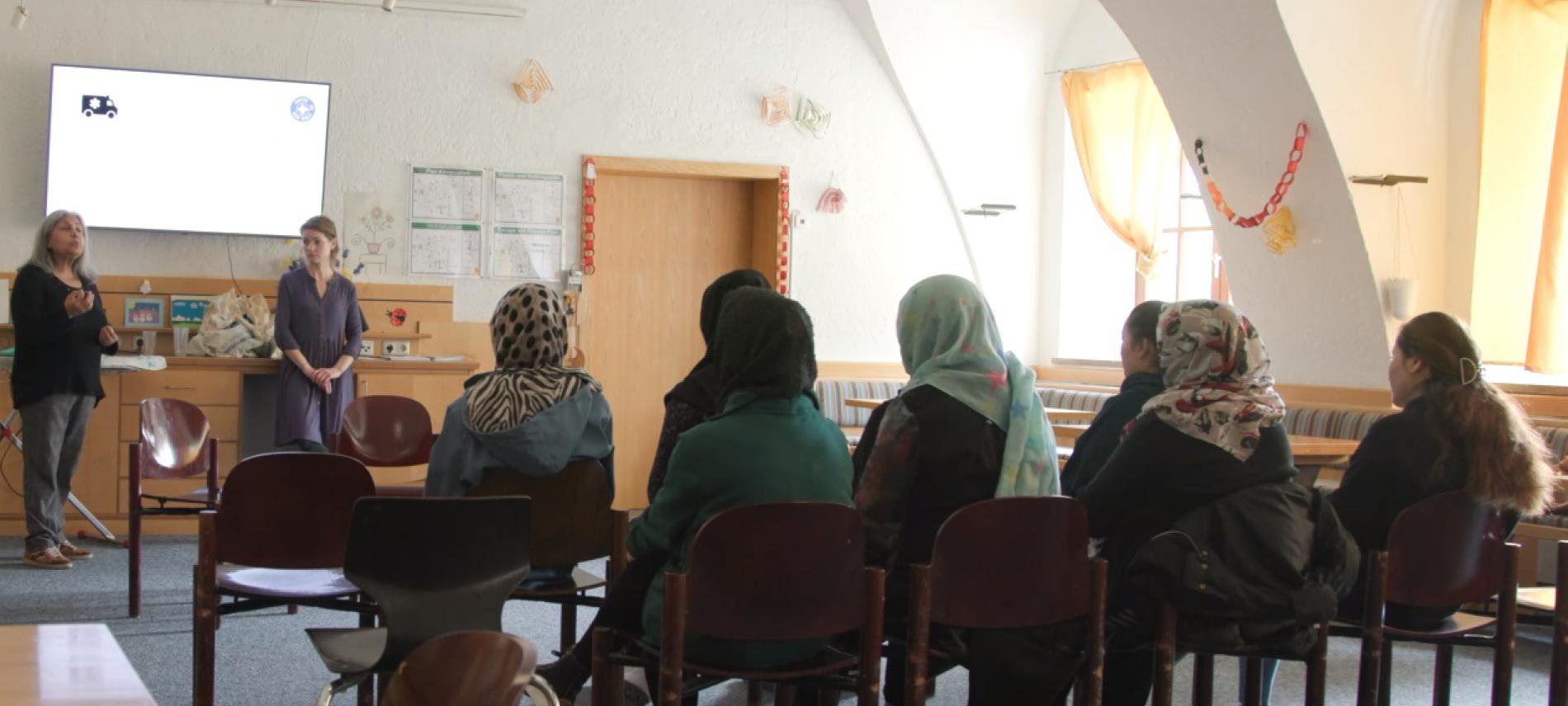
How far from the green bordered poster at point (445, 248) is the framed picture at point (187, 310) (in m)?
1.08

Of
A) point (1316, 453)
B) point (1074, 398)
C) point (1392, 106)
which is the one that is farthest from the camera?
point (1074, 398)

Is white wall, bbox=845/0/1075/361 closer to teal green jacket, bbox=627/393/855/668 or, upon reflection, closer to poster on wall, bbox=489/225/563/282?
poster on wall, bbox=489/225/563/282

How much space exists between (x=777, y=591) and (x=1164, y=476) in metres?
0.92

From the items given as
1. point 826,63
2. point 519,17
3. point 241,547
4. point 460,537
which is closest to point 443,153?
point 519,17

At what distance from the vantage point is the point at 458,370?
7.29 m

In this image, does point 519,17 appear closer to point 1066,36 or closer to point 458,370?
point 458,370

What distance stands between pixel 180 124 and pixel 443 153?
52.4 inches

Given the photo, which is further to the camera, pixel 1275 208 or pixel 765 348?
pixel 1275 208

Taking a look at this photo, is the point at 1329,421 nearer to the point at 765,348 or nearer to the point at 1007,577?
the point at 1007,577

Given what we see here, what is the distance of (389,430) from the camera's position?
4.67 m

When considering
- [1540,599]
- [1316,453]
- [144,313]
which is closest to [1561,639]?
[1540,599]

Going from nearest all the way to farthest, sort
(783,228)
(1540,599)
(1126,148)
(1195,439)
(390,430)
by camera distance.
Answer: (1195,439), (1540,599), (390,430), (1126,148), (783,228)

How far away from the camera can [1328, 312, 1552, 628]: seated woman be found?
11.1 ft

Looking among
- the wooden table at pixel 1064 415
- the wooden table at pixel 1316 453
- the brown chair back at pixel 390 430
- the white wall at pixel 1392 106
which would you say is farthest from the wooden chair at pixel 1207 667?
the white wall at pixel 1392 106
